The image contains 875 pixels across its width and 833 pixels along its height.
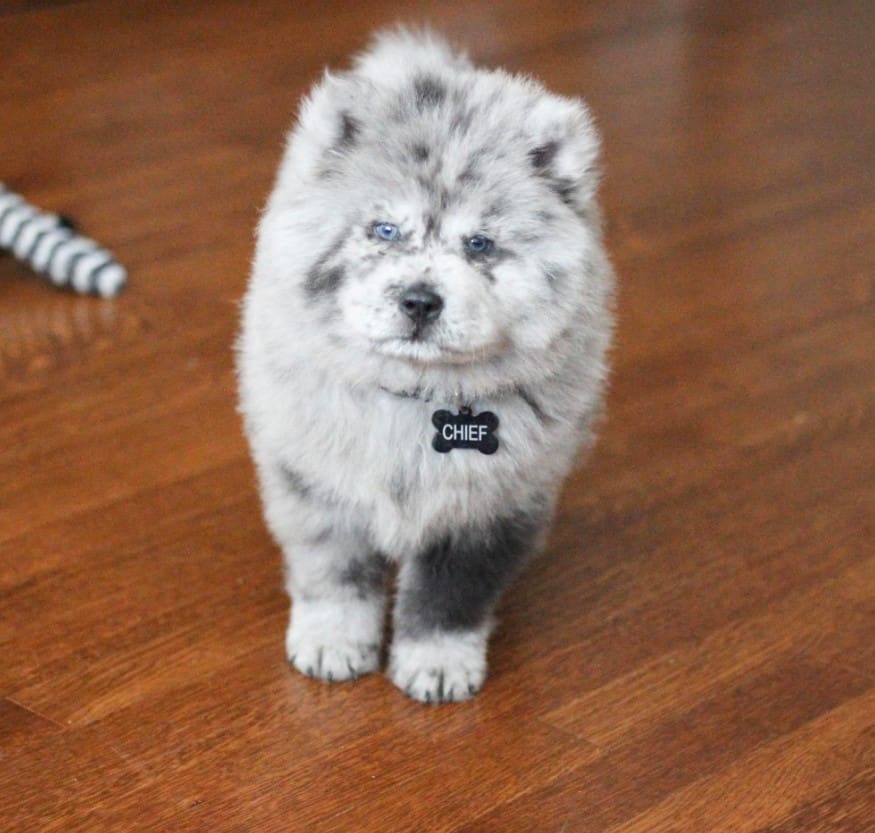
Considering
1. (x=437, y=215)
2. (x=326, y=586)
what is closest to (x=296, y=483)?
(x=326, y=586)

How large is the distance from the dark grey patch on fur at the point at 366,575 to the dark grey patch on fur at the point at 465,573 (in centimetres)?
4

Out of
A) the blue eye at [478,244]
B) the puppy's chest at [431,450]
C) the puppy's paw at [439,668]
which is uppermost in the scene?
the blue eye at [478,244]

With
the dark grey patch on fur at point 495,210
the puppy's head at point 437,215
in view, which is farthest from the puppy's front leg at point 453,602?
the dark grey patch on fur at point 495,210

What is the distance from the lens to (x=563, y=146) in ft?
4.77

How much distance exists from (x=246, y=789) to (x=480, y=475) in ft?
1.32

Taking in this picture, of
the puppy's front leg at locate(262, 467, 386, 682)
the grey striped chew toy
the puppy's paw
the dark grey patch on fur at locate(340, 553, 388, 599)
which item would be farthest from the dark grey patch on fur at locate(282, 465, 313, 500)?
the grey striped chew toy

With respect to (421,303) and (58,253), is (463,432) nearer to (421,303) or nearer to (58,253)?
(421,303)

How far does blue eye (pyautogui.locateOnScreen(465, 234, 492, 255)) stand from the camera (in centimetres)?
140

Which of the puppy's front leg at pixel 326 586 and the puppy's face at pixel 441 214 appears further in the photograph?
the puppy's front leg at pixel 326 586

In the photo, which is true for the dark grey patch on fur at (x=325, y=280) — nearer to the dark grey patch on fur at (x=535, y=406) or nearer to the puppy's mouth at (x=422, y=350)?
the puppy's mouth at (x=422, y=350)

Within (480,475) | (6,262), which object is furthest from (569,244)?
(6,262)

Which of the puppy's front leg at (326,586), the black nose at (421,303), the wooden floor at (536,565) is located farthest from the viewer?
the puppy's front leg at (326,586)

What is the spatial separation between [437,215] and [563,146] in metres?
0.16

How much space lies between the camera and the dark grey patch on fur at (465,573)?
1.59 m
